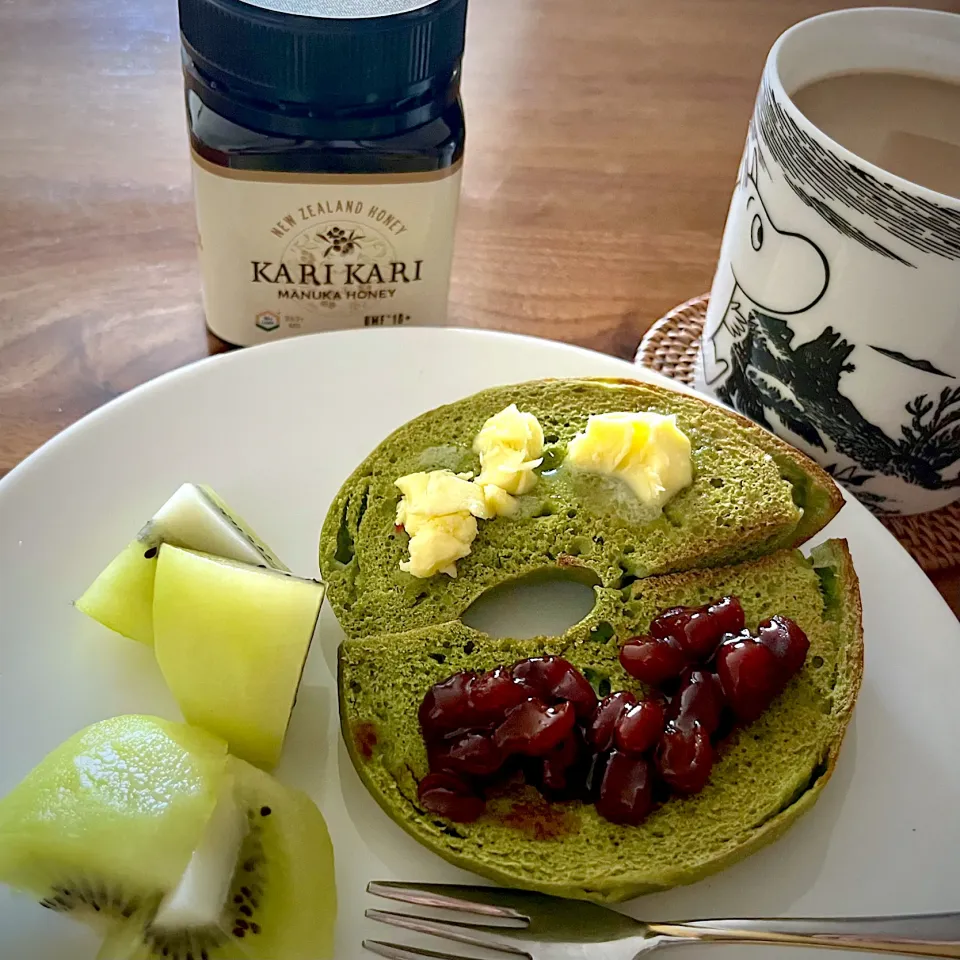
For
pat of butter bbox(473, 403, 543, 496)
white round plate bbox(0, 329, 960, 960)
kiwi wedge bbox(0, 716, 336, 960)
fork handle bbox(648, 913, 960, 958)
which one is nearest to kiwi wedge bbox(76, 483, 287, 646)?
white round plate bbox(0, 329, 960, 960)

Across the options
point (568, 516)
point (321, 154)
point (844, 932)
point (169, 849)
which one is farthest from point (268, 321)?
point (844, 932)

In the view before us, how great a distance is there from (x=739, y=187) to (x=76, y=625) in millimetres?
864

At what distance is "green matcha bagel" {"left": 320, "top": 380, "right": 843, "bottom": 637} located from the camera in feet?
3.47

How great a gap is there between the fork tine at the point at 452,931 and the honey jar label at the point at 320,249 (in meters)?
0.74

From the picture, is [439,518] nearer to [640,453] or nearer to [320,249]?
[640,453]

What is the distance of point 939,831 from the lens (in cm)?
94

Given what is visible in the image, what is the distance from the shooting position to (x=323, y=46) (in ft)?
3.29

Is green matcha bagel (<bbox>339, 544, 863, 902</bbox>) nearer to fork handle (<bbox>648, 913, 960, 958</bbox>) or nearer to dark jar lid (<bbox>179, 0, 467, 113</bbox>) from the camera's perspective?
fork handle (<bbox>648, 913, 960, 958</bbox>)

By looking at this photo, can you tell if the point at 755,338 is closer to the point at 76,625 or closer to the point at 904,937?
the point at 904,937

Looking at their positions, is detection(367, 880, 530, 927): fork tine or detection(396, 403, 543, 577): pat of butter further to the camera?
detection(396, 403, 543, 577): pat of butter

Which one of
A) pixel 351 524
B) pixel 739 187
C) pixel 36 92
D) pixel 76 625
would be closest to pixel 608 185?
pixel 739 187

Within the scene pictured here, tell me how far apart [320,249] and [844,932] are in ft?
2.94

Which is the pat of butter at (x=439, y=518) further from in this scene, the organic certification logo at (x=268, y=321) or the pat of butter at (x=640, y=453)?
the organic certification logo at (x=268, y=321)

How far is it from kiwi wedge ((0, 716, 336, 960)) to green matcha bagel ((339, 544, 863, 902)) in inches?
4.1
